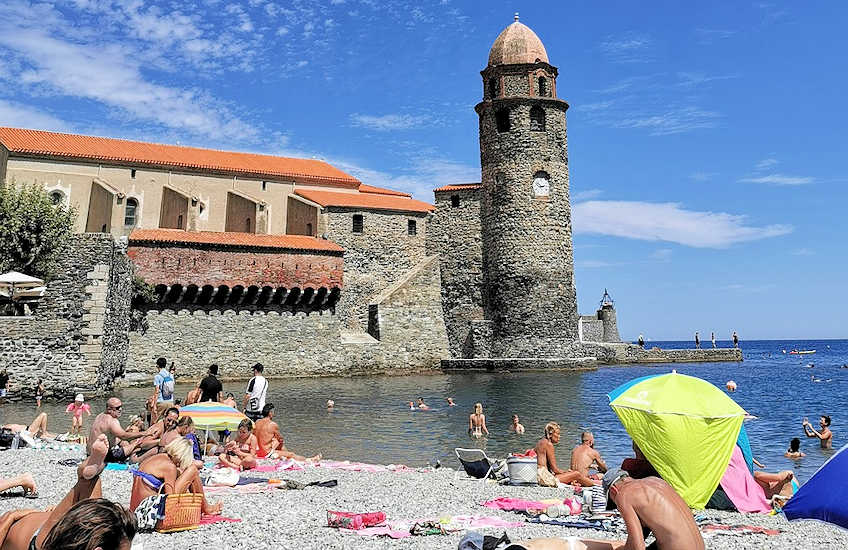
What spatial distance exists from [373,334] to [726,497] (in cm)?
2516

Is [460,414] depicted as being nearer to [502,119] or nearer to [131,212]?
[131,212]

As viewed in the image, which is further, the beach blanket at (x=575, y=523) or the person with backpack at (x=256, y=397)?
the person with backpack at (x=256, y=397)

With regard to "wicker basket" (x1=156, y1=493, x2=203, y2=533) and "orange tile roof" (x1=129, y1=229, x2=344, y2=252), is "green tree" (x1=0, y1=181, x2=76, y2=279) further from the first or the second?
"wicker basket" (x1=156, y1=493, x2=203, y2=533)

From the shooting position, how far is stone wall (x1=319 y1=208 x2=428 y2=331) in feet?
107

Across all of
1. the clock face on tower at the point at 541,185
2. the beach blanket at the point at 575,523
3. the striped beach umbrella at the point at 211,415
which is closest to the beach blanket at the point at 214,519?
the beach blanket at the point at 575,523

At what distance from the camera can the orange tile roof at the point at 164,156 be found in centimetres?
2917

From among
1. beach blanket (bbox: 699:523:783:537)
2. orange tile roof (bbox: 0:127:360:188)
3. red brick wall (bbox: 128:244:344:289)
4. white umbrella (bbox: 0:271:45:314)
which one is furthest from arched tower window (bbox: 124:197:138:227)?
beach blanket (bbox: 699:523:783:537)

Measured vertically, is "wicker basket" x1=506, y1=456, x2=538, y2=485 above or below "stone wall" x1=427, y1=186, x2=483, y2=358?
below

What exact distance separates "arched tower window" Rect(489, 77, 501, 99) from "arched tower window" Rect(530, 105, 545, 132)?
2077 millimetres

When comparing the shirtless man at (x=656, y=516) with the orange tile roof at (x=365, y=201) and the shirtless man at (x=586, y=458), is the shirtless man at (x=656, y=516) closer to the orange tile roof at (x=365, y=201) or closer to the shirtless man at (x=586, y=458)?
the shirtless man at (x=586, y=458)

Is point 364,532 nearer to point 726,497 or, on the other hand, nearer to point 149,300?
point 726,497

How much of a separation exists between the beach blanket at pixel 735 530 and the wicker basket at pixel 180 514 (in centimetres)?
526

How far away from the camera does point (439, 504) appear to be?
819 cm

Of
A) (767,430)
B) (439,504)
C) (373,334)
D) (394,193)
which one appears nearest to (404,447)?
(439,504)
